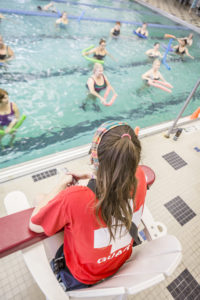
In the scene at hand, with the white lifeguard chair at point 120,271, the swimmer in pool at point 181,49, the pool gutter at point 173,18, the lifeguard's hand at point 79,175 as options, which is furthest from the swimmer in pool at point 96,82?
the pool gutter at point 173,18

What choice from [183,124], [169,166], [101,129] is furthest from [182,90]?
[101,129]

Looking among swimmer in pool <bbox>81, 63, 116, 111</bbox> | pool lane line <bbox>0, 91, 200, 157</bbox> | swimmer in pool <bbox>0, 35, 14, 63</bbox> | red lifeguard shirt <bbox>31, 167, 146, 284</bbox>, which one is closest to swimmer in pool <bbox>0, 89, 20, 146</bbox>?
pool lane line <bbox>0, 91, 200, 157</bbox>

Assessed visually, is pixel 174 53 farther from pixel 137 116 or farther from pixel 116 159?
pixel 116 159

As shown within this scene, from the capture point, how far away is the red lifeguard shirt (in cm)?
86

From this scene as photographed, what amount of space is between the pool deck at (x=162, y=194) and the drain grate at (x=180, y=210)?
2 cm

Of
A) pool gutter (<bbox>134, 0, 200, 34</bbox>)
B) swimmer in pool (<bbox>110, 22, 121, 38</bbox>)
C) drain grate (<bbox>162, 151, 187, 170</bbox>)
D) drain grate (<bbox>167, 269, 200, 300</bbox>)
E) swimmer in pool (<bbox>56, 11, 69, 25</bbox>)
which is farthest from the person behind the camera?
pool gutter (<bbox>134, 0, 200, 34</bbox>)

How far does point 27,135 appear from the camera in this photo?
3516mm

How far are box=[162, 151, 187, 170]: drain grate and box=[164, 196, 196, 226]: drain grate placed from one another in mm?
578

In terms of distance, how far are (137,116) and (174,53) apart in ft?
16.8

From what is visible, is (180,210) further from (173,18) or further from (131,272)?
(173,18)

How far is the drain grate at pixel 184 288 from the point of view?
1764 millimetres

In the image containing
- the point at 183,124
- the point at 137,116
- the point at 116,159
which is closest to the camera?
the point at 116,159

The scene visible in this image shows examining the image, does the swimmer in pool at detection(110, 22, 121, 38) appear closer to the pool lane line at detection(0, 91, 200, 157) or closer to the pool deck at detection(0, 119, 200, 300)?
the pool lane line at detection(0, 91, 200, 157)

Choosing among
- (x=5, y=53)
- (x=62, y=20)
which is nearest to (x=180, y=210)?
(x=5, y=53)
